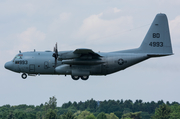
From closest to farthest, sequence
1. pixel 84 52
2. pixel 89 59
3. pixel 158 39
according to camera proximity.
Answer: pixel 84 52
pixel 89 59
pixel 158 39

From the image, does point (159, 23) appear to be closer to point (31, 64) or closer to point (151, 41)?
point (151, 41)

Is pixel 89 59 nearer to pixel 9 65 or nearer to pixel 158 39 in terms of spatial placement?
pixel 158 39

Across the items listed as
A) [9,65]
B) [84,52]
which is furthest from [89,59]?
[9,65]

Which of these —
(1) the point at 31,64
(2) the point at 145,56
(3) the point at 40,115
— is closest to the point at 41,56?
(1) the point at 31,64

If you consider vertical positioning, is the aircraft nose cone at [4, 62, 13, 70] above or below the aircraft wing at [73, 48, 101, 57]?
below

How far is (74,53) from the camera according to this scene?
3853 centimetres

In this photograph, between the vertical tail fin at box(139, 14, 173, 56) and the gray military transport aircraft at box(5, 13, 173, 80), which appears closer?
the gray military transport aircraft at box(5, 13, 173, 80)

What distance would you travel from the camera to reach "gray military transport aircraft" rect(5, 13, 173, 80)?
130ft

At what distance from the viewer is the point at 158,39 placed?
42062 mm

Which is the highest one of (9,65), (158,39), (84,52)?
(158,39)

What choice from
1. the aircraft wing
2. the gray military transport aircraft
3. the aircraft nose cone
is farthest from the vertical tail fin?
the aircraft nose cone

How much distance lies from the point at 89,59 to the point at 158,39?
8904 millimetres

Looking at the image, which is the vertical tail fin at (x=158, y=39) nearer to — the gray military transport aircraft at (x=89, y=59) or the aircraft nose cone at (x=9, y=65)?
the gray military transport aircraft at (x=89, y=59)

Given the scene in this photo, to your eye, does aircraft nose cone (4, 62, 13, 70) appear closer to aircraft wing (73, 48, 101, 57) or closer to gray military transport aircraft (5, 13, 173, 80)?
gray military transport aircraft (5, 13, 173, 80)
